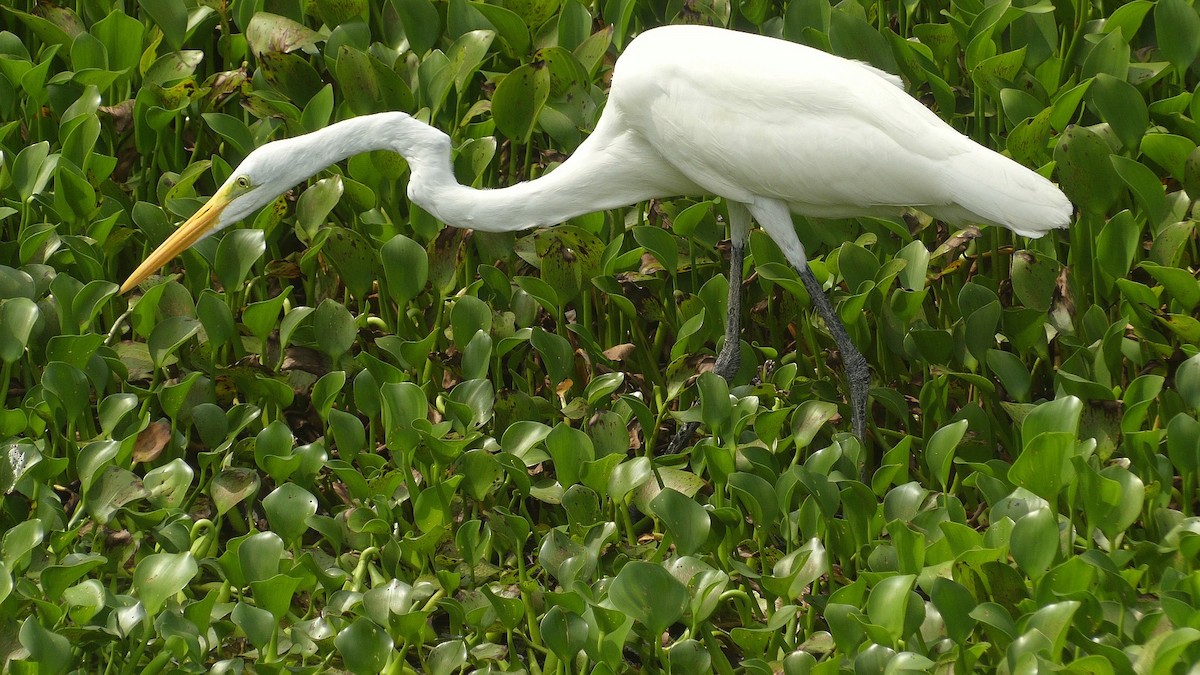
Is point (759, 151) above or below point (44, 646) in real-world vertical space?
above

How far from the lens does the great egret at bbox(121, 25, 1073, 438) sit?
3520 millimetres

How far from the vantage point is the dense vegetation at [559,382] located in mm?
2779

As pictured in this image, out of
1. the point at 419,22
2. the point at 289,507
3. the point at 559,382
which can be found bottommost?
the point at 559,382

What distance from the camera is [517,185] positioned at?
3.78 metres

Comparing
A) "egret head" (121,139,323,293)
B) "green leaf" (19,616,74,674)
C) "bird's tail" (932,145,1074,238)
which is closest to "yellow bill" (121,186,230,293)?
"egret head" (121,139,323,293)

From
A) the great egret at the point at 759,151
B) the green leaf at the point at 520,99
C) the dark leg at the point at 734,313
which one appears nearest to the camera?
the great egret at the point at 759,151

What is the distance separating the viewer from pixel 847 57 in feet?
13.5

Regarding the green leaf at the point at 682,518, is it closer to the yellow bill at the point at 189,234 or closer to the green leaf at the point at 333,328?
the green leaf at the point at 333,328

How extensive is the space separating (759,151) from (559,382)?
75 centimetres

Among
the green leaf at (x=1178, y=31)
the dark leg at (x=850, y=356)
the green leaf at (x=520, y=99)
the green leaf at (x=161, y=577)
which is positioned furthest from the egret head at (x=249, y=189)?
the green leaf at (x=1178, y=31)

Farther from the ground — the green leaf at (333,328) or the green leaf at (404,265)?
the green leaf at (404,265)

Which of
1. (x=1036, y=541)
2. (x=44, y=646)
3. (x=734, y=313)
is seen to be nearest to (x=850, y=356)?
(x=734, y=313)

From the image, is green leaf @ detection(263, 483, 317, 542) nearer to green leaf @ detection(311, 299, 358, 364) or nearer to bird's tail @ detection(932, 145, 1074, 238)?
green leaf @ detection(311, 299, 358, 364)

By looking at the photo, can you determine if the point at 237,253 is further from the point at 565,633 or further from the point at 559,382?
the point at 565,633
